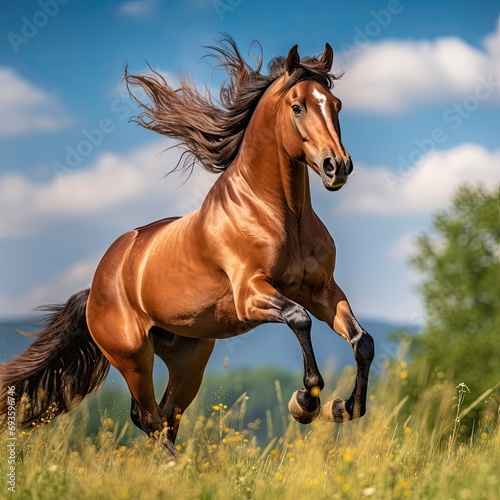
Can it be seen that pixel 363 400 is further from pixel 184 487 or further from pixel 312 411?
pixel 184 487

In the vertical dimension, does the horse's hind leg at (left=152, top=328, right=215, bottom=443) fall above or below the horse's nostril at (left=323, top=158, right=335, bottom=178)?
below

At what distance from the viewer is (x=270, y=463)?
6.12 metres

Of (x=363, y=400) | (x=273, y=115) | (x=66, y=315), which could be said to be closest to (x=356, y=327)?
(x=363, y=400)

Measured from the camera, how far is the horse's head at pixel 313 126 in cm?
537

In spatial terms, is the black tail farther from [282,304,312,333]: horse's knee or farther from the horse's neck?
[282,304,312,333]: horse's knee

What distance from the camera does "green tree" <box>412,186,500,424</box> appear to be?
2783 centimetres

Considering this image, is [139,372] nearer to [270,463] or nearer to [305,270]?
[270,463]

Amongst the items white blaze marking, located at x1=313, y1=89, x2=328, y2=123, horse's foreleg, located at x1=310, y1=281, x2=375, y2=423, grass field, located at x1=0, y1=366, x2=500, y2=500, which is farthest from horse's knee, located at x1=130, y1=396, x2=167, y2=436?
white blaze marking, located at x1=313, y1=89, x2=328, y2=123

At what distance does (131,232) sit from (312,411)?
116 inches

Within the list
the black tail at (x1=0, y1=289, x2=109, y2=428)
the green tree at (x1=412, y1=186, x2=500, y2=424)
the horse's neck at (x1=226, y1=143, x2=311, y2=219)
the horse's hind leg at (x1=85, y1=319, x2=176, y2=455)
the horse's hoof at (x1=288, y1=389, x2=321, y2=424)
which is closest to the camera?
the horse's hoof at (x1=288, y1=389, x2=321, y2=424)

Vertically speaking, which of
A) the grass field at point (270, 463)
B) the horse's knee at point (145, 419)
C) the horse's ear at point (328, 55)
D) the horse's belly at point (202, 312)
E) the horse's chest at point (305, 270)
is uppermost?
the horse's ear at point (328, 55)

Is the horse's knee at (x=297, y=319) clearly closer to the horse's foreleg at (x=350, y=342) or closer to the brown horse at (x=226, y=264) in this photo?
the brown horse at (x=226, y=264)

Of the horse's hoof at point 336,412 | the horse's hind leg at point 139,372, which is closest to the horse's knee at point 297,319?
the horse's hoof at point 336,412

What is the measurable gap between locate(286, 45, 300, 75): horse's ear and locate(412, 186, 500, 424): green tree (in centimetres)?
2202
